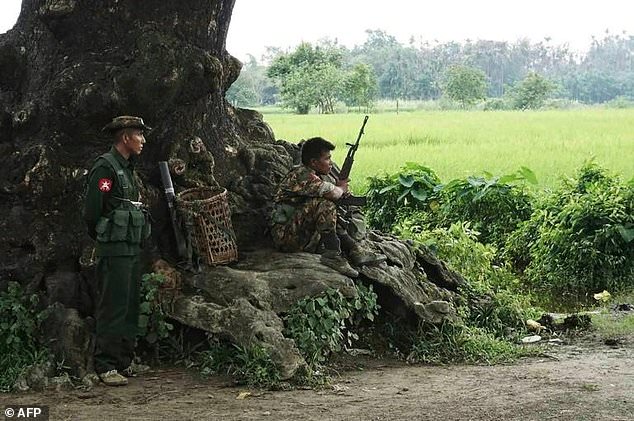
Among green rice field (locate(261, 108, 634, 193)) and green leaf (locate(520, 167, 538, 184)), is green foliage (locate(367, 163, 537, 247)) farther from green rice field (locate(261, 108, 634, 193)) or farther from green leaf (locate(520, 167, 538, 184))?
green rice field (locate(261, 108, 634, 193))

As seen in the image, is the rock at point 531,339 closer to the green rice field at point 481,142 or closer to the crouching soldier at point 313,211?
the crouching soldier at point 313,211

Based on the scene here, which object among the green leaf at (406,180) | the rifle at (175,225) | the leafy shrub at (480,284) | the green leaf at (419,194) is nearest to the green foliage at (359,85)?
the green leaf at (406,180)

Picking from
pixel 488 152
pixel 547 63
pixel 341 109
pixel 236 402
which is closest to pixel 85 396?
pixel 236 402

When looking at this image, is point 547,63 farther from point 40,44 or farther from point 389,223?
point 40,44

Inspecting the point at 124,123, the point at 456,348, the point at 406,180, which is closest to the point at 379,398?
the point at 456,348

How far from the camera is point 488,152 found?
16453mm

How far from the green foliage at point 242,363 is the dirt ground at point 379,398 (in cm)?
8

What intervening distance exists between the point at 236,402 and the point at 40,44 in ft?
10.1

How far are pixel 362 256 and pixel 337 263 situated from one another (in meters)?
0.29

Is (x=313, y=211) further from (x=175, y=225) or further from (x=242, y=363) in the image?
(x=242, y=363)

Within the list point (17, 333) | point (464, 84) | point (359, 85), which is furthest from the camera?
point (464, 84)

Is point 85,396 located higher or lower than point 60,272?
lower

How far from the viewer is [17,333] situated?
222 inches

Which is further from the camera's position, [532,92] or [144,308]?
[532,92]
